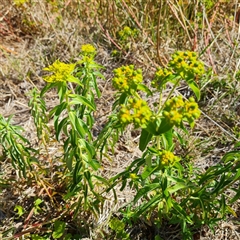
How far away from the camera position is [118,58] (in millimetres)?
4012

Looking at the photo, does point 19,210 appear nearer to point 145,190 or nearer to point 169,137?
point 145,190

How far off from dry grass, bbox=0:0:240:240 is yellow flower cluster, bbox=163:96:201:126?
1265 mm

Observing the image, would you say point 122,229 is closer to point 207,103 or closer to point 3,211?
point 3,211

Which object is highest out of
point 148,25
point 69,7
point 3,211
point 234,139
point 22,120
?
point 69,7

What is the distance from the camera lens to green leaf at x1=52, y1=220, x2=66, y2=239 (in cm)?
252

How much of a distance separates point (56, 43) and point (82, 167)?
7.83ft

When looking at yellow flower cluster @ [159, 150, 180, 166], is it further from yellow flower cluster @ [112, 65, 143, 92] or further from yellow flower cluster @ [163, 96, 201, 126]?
yellow flower cluster @ [112, 65, 143, 92]

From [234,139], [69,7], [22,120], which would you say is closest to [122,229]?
[234,139]

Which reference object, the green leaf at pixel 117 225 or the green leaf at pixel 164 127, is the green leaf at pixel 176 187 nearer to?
the green leaf at pixel 164 127

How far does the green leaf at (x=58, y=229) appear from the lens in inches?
99.0

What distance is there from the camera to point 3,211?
2752 millimetres

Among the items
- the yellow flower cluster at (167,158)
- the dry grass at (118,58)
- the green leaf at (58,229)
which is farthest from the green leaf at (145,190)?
the green leaf at (58,229)

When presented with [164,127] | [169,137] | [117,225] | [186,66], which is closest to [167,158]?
[169,137]

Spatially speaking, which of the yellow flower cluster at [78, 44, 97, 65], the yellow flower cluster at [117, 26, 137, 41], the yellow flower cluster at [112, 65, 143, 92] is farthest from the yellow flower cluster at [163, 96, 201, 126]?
the yellow flower cluster at [117, 26, 137, 41]
